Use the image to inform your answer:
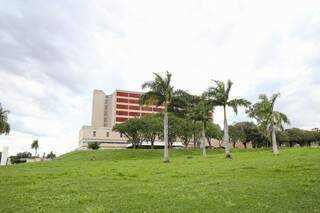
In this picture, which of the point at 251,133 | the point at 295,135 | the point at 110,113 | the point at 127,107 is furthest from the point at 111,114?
the point at 295,135

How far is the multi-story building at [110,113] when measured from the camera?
169 m

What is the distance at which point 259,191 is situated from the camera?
57.4 ft

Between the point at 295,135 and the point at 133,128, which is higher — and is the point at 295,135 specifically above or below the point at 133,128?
above

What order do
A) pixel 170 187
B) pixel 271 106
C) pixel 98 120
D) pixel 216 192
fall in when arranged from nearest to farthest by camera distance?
pixel 216 192 < pixel 170 187 < pixel 271 106 < pixel 98 120

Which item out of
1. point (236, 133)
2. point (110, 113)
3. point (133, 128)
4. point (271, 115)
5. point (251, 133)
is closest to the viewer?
point (271, 115)

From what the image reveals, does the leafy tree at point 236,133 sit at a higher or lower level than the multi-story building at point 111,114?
lower

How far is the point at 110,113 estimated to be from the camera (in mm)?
192250

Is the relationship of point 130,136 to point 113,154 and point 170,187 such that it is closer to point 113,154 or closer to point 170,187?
point 113,154

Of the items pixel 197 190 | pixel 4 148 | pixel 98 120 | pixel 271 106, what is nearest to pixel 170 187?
pixel 197 190

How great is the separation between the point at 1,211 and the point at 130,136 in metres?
107

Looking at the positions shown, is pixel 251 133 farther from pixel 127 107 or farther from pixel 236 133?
pixel 127 107

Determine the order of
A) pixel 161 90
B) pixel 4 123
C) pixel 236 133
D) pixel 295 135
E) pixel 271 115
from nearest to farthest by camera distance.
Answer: pixel 161 90
pixel 271 115
pixel 4 123
pixel 236 133
pixel 295 135

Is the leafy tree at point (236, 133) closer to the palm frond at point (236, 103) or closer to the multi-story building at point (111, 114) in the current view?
the multi-story building at point (111, 114)

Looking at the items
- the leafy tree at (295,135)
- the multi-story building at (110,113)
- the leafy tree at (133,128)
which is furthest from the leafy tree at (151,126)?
the leafy tree at (295,135)
